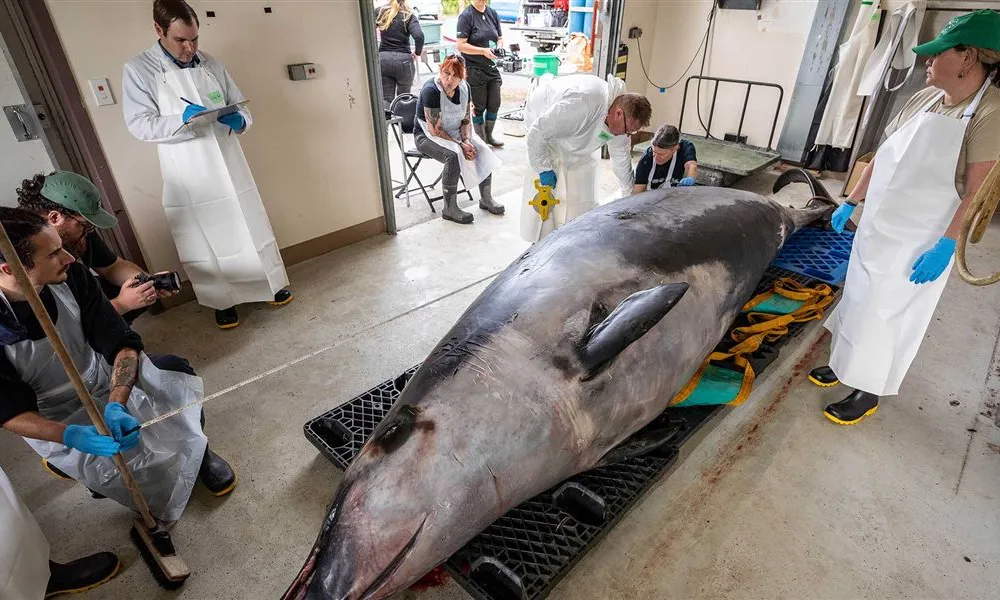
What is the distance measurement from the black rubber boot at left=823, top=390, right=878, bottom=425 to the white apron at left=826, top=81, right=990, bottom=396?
4.5 inches

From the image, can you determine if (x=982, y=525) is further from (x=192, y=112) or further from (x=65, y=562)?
(x=192, y=112)

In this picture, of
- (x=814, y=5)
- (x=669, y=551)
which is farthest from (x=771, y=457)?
(x=814, y=5)

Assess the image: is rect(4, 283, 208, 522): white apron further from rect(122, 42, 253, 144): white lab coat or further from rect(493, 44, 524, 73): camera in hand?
rect(493, 44, 524, 73): camera in hand

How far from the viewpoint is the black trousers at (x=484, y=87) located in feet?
21.7

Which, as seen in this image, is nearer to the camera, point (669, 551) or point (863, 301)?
point (669, 551)

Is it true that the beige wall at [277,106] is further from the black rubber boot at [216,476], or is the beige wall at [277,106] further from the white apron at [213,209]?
the black rubber boot at [216,476]

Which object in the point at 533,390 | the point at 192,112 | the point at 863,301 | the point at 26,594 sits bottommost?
the point at 26,594

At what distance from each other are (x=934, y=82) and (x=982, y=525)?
1913 mm

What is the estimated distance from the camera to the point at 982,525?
230 cm

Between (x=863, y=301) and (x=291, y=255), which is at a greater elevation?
(x=863, y=301)

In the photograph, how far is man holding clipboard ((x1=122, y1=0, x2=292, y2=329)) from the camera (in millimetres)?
2951

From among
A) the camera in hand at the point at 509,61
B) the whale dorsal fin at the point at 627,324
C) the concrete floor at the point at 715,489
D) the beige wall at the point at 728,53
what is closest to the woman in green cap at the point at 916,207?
the concrete floor at the point at 715,489

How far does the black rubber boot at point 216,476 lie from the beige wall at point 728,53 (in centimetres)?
653

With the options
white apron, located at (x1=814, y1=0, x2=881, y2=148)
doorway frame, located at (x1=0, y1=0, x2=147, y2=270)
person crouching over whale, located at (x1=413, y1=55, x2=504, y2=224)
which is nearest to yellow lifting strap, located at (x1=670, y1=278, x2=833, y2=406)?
person crouching over whale, located at (x1=413, y1=55, x2=504, y2=224)
